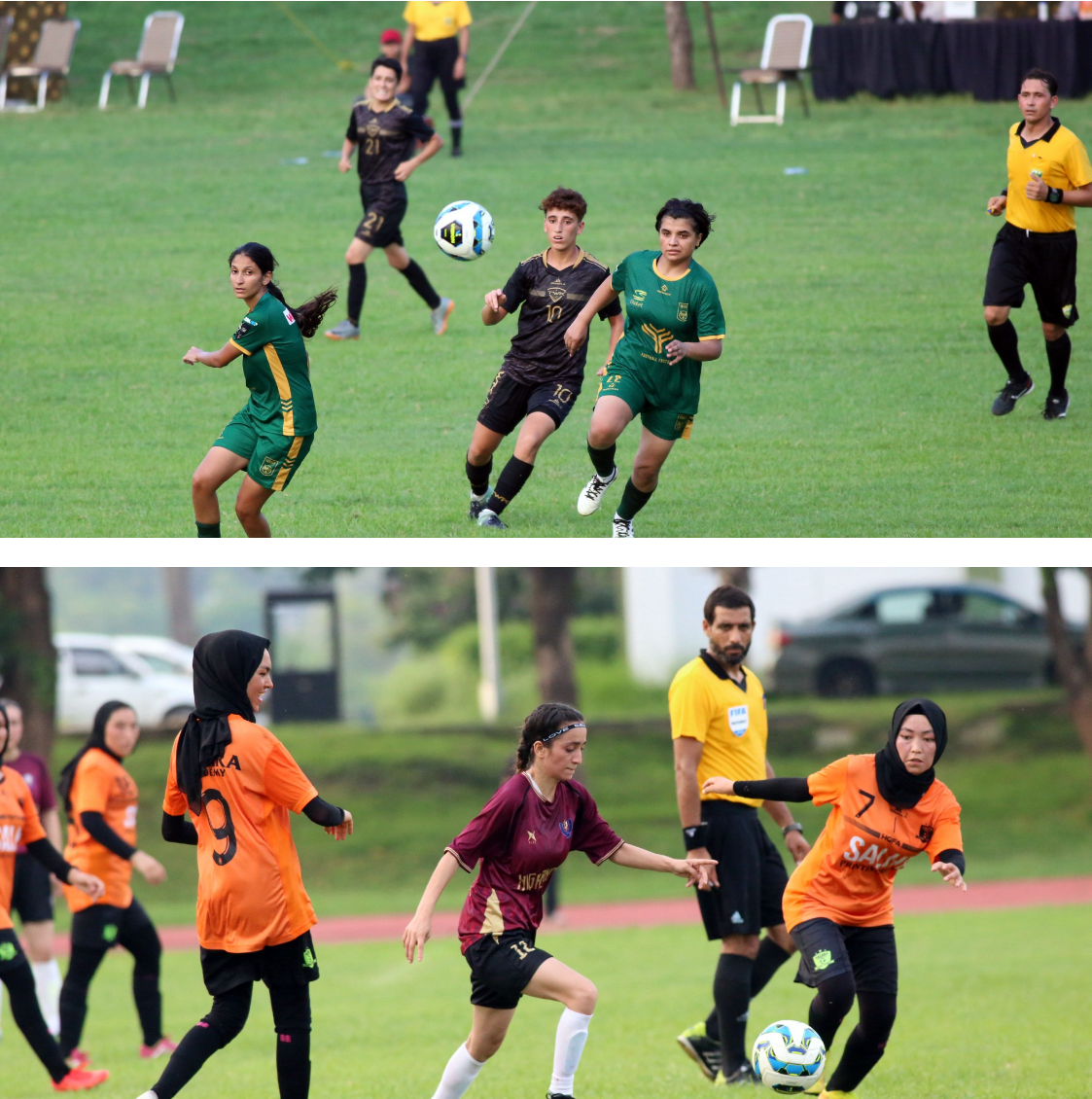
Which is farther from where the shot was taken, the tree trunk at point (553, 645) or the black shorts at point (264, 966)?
the tree trunk at point (553, 645)

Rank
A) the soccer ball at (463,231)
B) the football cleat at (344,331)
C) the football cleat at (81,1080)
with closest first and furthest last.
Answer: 1. the football cleat at (81,1080)
2. the soccer ball at (463,231)
3. the football cleat at (344,331)

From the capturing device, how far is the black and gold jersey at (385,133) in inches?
461

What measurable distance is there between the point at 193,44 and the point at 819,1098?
23.8 m

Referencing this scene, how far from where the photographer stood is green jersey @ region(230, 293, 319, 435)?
23.0 ft

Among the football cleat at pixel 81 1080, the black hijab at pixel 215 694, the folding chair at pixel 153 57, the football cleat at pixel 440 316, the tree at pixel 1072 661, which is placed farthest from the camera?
the folding chair at pixel 153 57

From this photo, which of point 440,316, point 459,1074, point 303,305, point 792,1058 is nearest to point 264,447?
point 303,305

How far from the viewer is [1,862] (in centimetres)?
660

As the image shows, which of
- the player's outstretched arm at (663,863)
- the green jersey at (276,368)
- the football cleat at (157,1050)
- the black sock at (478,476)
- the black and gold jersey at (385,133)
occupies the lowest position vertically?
the football cleat at (157,1050)

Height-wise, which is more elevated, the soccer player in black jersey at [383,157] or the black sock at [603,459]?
the soccer player in black jersey at [383,157]

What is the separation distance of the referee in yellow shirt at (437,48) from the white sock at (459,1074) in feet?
47.1

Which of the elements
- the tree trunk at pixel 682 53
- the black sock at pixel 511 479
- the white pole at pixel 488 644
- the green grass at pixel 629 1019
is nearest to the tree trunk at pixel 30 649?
the green grass at pixel 629 1019

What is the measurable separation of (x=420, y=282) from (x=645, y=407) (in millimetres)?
5047

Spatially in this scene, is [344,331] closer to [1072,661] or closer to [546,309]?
[546,309]

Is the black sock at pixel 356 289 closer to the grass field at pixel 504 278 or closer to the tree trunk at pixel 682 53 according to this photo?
the grass field at pixel 504 278
